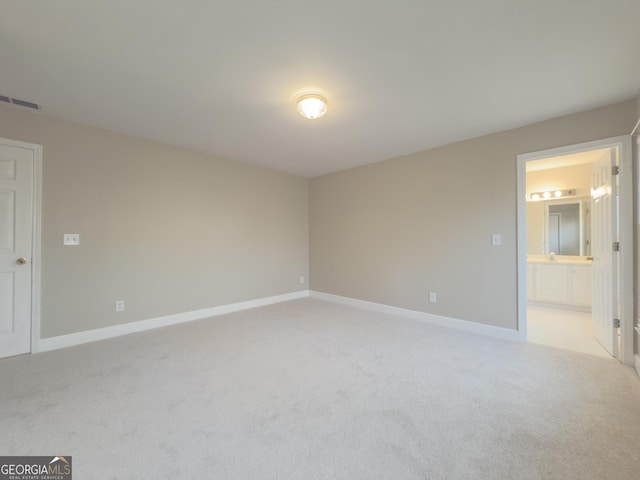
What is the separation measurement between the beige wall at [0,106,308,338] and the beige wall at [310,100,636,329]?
142 centimetres

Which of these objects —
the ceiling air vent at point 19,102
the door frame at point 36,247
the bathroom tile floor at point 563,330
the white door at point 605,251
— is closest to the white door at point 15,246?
the door frame at point 36,247

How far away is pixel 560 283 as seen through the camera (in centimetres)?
458

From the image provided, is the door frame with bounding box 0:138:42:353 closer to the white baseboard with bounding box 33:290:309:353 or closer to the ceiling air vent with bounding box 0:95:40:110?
the white baseboard with bounding box 33:290:309:353

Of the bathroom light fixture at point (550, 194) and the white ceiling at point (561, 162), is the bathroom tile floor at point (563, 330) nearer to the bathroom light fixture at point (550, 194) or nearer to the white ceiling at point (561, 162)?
the bathroom light fixture at point (550, 194)

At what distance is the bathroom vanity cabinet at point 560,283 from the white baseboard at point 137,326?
472cm

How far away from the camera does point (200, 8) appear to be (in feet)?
5.13

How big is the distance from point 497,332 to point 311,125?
3346 millimetres

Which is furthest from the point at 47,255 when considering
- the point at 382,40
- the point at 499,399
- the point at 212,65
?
the point at 499,399

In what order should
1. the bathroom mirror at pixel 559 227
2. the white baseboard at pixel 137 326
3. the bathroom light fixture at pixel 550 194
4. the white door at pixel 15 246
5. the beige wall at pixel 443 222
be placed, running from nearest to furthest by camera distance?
1. the white door at pixel 15 246
2. the white baseboard at pixel 137 326
3. the beige wall at pixel 443 222
4. the bathroom mirror at pixel 559 227
5. the bathroom light fixture at pixel 550 194

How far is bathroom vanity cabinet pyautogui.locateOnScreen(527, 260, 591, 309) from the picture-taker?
4.36 m

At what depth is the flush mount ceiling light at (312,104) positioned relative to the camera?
2.44 m

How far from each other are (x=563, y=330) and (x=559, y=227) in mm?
2273

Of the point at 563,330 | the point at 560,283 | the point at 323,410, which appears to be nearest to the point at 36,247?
the point at 323,410

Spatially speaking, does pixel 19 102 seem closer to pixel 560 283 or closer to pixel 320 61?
pixel 320 61
